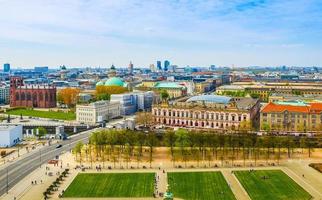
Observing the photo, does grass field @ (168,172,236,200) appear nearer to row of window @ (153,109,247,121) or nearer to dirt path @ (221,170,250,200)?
dirt path @ (221,170,250,200)

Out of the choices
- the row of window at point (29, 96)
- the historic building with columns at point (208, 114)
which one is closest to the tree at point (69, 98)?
the row of window at point (29, 96)

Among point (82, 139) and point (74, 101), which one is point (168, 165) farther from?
point (74, 101)

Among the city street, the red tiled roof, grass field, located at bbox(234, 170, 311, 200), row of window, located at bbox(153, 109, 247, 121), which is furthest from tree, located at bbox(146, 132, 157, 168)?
the red tiled roof

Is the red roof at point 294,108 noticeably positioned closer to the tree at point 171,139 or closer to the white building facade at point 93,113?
the tree at point 171,139

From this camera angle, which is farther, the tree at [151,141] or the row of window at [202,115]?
the row of window at [202,115]

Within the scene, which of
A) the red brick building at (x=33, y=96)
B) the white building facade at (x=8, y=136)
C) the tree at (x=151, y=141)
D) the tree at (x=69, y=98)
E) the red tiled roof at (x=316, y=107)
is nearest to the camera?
the tree at (x=151, y=141)

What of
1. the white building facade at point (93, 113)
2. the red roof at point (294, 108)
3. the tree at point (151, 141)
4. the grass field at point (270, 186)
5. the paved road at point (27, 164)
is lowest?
the grass field at point (270, 186)

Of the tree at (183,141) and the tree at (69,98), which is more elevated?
the tree at (69,98)

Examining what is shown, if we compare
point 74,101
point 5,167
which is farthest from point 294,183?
point 74,101
